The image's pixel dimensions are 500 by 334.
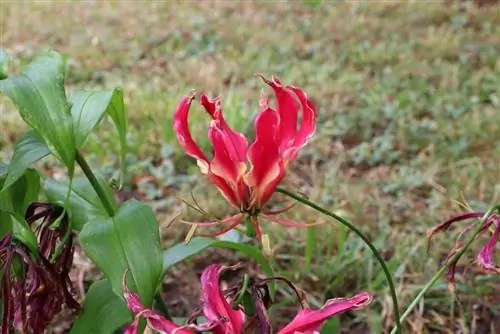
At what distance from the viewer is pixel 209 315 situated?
70 cm

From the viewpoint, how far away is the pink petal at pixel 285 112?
2.70ft

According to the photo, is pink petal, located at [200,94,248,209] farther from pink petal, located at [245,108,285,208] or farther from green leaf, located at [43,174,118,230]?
green leaf, located at [43,174,118,230]

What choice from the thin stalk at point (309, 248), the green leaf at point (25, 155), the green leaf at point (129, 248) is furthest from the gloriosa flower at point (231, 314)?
the thin stalk at point (309, 248)

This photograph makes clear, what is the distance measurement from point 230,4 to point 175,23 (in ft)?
1.38

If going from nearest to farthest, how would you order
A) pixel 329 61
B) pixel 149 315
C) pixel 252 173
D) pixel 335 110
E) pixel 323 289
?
pixel 149 315
pixel 252 173
pixel 323 289
pixel 335 110
pixel 329 61

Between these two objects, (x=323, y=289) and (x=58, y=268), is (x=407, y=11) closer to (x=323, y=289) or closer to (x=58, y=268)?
(x=323, y=289)

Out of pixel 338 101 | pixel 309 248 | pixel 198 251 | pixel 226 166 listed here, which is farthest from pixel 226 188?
pixel 338 101

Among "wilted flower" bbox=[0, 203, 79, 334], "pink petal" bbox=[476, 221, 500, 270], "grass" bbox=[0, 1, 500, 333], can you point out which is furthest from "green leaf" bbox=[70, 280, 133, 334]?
"grass" bbox=[0, 1, 500, 333]

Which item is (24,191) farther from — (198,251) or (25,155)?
(198,251)

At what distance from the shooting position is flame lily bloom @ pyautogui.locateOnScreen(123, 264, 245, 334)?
68cm

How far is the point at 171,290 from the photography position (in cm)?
163

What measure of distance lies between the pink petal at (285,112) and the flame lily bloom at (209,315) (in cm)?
18

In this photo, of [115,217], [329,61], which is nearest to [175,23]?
[329,61]

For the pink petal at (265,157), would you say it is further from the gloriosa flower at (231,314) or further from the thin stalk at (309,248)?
the thin stalk at (309,248)
